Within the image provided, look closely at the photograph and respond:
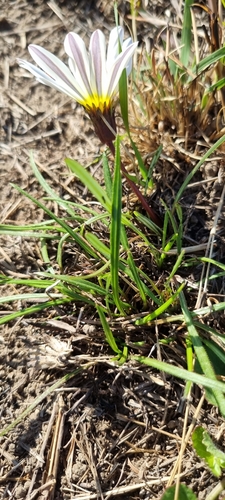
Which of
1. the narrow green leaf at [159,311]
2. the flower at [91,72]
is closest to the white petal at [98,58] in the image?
the flower at [91,72]

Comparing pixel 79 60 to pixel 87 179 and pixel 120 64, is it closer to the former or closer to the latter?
pixel 120 64

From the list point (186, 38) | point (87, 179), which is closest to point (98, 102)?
point (87, 179)

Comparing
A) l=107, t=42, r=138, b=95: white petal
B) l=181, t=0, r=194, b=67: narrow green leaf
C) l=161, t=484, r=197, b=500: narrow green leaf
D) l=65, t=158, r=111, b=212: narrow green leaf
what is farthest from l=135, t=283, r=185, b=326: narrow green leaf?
l=181, t=0, r=194, b=67: narrow green leaf

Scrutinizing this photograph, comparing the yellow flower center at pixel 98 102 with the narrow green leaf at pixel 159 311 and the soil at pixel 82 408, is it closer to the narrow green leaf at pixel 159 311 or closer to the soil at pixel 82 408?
the soil at pixel 82 408

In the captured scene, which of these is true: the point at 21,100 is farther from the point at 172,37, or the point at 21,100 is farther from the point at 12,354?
the point at 12,354

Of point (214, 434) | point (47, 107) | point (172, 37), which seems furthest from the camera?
point (47, 107)

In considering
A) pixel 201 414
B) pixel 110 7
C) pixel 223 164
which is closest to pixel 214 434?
pixel 201 414

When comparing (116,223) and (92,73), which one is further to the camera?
(92,73)
